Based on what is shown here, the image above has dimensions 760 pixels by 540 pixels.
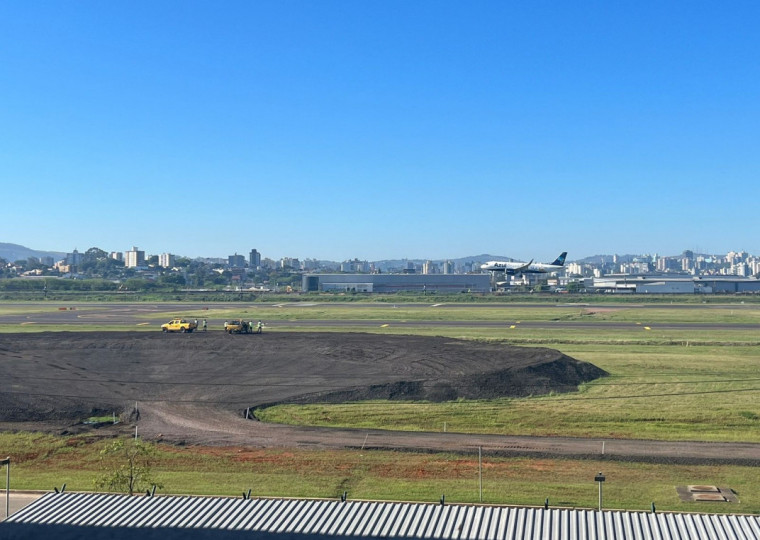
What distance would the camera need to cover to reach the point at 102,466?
1061 inches

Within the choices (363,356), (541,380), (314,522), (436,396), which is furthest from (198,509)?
(363,356)

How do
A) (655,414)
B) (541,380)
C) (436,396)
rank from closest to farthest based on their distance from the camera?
(655,414) → (436,396) → (541,380)

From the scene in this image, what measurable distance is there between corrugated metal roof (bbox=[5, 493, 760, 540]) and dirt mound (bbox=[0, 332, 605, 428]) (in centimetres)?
1791

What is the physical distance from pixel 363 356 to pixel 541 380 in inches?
545

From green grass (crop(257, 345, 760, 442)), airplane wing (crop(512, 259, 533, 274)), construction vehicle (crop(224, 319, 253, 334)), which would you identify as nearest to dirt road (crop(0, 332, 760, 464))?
green grass (crop(257, 345, 760, 442))

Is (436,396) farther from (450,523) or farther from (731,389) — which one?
(450,523)

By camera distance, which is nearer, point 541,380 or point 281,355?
point 541,380

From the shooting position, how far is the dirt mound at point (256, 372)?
3872cm

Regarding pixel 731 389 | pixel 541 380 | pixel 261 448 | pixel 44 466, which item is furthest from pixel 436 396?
pixel 44 466

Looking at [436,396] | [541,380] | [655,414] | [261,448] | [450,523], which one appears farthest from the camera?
A: [541,380]

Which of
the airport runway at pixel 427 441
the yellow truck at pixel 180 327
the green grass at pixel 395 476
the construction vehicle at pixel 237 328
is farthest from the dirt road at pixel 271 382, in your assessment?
the yellow truck at pixel 180 327

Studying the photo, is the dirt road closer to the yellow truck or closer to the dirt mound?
the dirt mound

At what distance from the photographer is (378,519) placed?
17.5m

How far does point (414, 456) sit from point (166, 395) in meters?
18.2
